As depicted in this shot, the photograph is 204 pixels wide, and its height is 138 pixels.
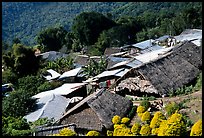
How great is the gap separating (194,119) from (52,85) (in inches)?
374

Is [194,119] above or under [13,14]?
above

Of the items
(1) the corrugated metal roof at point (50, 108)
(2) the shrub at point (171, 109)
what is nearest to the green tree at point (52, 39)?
(1) the corrugated metal roof at point (50, 108)

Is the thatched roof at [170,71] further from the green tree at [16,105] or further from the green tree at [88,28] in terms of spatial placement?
the green tree at [88,28]

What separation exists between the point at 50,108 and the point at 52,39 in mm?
32719

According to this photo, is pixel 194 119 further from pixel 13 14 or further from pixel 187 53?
pixel 13 14

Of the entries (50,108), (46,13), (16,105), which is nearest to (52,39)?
(16,105)

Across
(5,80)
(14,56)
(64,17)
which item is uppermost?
(14,56)

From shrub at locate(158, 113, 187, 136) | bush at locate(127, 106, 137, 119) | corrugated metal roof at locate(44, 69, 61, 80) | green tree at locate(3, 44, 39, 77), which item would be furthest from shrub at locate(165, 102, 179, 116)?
green tree at locate(3, 44, 39, 77)

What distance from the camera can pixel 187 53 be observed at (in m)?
18.5

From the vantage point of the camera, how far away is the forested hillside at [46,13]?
77.4 m

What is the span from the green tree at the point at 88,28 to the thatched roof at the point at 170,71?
2650cm

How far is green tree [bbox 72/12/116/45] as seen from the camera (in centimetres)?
4431

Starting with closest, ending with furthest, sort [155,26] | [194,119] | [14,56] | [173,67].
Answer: [194,119], [173,67], [14,56], [155,26]

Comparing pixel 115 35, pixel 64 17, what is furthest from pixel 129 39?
pixel 64 17
